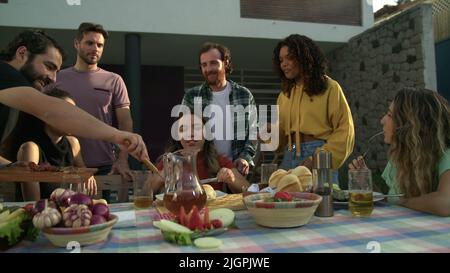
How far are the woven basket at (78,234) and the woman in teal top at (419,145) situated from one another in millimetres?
1303

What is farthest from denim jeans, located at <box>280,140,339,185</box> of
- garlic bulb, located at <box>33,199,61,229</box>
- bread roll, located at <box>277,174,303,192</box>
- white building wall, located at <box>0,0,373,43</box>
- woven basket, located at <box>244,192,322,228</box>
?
white building wall, located at <box>0,0,373,43</box>

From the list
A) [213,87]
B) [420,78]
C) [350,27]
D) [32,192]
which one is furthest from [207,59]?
[350,27]

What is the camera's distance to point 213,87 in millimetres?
2994

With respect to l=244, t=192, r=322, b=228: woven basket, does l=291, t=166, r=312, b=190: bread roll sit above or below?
above

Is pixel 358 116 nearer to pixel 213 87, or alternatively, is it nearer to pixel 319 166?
pixel 213 87

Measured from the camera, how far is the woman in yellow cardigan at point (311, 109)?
2459 millimetres

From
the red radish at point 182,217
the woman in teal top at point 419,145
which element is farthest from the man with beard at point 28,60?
the woman in teal top at point 419,145

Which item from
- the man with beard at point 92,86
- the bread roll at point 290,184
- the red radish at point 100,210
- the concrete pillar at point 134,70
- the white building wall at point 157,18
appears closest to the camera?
the red radish at point 100,210

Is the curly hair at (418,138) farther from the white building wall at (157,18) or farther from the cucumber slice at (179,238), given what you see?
the white building wall at (157,18)

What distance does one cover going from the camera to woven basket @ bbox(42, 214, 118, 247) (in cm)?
114

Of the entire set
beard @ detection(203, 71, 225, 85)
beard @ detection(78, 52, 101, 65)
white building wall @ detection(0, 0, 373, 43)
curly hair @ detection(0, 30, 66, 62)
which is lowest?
beard @ detection(203, 71, 225, 85)

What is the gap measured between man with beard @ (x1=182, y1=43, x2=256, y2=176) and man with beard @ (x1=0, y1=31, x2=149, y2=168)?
116 cm

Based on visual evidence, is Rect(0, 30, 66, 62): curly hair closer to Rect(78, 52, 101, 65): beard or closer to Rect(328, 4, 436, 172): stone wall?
Rect(78, 52, 101, 65): beard

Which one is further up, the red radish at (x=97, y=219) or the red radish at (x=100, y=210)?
the red radish at (x=100, y=210)
